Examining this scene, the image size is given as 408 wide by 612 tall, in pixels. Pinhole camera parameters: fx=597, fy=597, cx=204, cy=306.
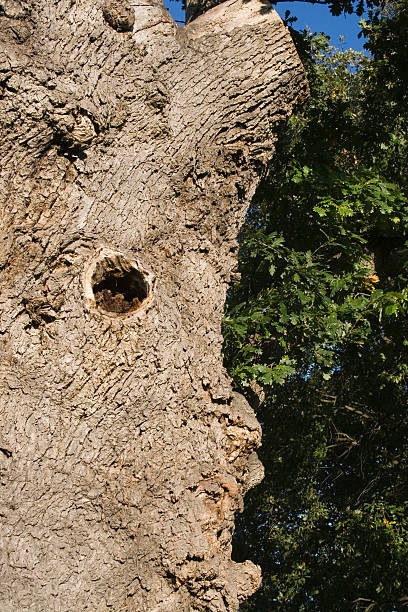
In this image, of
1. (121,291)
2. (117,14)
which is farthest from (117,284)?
(117,14)

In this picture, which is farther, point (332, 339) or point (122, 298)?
point (332, 339)

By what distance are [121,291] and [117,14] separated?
156 centimetres

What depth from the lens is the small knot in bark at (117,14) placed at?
129 inches

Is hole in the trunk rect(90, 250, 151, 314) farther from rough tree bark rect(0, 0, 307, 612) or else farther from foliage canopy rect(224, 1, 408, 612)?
foliage canopy rect(224, 1, 408, 612)

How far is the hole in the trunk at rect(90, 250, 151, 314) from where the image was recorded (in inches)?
115

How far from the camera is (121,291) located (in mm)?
3047

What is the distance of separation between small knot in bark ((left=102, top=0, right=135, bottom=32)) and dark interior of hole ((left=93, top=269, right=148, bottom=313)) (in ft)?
4.67

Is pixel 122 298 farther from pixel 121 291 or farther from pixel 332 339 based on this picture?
pixel 332 339

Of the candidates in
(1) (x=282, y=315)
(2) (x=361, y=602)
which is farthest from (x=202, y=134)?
(2) (x=361, y=602)

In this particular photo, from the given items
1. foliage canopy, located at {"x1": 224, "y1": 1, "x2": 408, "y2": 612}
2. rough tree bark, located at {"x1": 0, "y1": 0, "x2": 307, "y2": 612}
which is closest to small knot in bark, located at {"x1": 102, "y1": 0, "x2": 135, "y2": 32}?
rough tree bark, located at {"x1": 0, "y1": 0, "x2": 307, "y2": 612}

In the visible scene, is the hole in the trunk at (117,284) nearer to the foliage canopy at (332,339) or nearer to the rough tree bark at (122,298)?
the rough tree bark at (122,298)

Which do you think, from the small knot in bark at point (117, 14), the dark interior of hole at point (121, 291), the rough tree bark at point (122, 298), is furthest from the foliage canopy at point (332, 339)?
the small knot in bark at point (117, 14)

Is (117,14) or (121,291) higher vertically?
(117,14)

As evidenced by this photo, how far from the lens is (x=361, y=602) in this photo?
30.3ft
